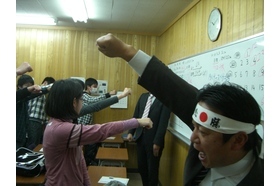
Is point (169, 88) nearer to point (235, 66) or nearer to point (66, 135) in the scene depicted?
point (66, 135)

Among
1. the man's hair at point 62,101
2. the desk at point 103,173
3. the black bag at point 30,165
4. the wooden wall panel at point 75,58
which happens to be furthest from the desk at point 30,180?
the wooden wall panel at point 75,58

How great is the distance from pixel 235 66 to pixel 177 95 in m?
1.33

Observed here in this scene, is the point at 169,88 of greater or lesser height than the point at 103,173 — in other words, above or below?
above

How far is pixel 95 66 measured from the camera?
4.98 metres

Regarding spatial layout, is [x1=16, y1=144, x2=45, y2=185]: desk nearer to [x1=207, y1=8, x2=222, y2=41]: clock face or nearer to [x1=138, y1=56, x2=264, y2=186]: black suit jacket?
[x1=138, y1=56, x2=264, y2=186]: black suit jacket

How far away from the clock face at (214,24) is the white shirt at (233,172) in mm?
1795

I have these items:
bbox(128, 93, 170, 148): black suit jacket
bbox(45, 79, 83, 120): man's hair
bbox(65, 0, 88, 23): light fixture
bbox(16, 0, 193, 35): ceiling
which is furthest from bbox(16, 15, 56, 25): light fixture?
bbox(45, 79, 83, 120): man's hair

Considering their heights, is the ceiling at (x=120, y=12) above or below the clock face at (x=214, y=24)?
above

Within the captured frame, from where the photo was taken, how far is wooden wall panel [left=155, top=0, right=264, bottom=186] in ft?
5.96

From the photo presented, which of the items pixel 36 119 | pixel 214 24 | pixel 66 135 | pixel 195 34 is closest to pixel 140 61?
pixel 66 135

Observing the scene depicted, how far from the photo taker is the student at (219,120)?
72 cm

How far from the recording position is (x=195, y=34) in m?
2.95

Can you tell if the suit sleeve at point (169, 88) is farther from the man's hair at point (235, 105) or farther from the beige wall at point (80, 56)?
the beige wall at point (80, 56)
